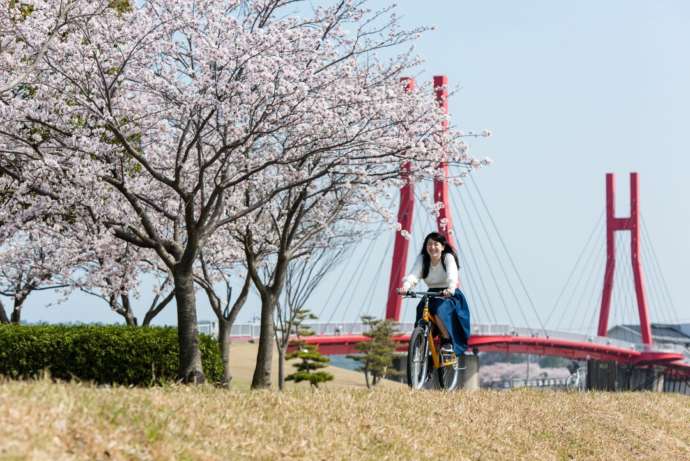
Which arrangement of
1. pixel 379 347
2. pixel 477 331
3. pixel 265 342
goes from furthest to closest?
1. pixel 477 331
2. pixel 379 347
3. pixel 265 342

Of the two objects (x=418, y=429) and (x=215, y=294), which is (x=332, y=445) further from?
(x=215, y=294)

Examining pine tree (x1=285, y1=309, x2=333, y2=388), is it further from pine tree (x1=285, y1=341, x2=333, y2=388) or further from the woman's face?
the woman's face

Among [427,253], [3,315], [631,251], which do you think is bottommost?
[3,315]

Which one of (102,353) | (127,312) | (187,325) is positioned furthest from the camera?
(127,312)

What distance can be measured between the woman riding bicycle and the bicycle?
10cm

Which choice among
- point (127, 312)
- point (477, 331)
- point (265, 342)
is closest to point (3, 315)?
point (127, 312)

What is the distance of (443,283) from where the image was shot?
11.9 m

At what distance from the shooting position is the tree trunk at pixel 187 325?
15.7 meters

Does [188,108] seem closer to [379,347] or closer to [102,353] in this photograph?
[102,353]

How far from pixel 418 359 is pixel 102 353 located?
327 inches

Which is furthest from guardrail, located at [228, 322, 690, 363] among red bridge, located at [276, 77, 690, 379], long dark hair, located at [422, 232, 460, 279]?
long dark hair, located at [422, 232, 460, 279]

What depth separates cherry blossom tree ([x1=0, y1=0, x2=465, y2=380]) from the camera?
14.3m

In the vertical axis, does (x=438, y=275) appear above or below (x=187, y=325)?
above

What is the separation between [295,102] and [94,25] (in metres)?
3.39
